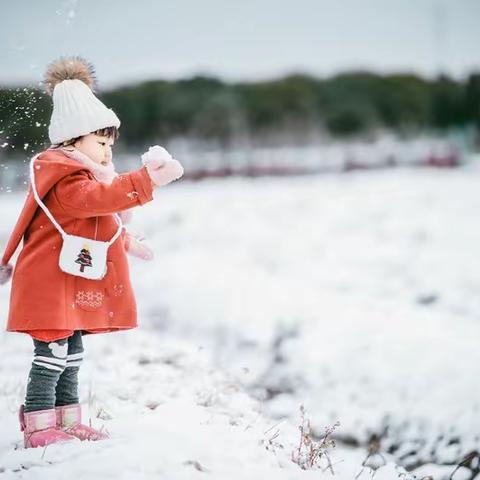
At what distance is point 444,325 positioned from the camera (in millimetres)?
6129

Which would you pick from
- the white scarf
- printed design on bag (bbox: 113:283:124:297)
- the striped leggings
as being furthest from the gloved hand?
the striped leggings

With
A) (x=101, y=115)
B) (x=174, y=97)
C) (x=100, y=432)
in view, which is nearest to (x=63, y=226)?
(x=101, y=115)

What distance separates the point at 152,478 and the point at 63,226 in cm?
116

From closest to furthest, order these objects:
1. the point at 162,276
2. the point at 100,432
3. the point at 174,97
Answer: the point at 100,432 < the point at 162,276 < the point at 174,97

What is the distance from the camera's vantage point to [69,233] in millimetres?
2686

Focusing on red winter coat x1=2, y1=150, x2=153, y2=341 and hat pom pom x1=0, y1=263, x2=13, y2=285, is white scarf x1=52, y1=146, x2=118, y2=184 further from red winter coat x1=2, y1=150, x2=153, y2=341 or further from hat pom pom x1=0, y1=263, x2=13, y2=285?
hat pom pom x1=0, y1=263, x2=13, y2=285

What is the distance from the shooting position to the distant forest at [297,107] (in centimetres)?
4188

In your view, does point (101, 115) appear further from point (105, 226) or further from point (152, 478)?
point (152, 478)

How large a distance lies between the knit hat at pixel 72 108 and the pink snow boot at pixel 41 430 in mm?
1264

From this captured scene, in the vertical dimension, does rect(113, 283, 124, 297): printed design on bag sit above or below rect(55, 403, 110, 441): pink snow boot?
above

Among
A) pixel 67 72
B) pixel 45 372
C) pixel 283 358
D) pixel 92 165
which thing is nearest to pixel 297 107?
pixel 283 358

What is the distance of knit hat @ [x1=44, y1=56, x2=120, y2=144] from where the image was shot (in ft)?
8.91

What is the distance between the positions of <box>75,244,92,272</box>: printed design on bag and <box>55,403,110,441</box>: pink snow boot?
0.77 meters

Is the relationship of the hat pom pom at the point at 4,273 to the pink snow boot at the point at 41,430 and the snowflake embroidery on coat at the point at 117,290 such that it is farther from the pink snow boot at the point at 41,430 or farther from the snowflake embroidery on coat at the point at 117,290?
the pink snow boot at the point at 41,430
